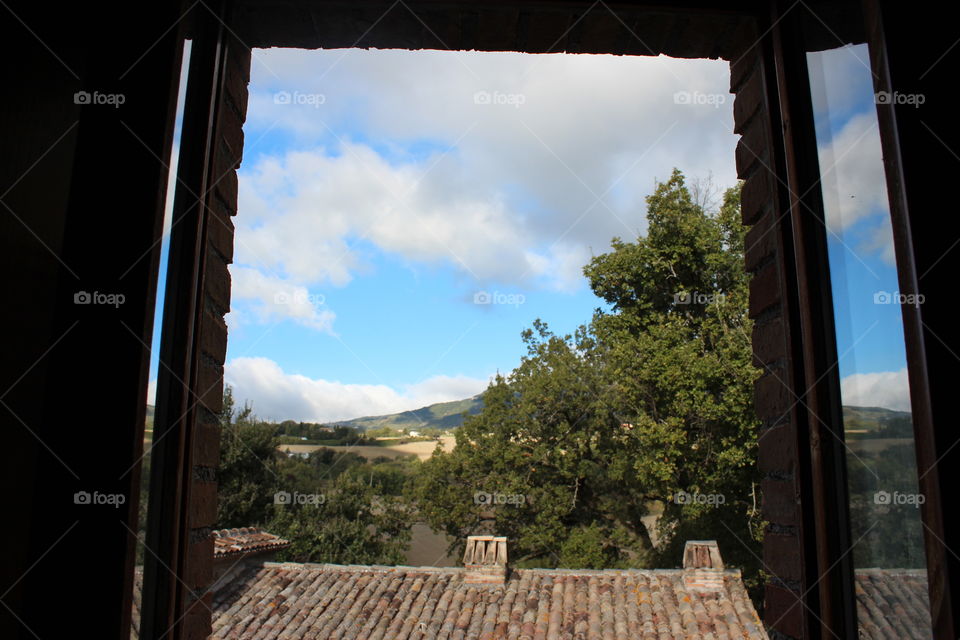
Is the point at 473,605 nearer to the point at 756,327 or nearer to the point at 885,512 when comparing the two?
the point at 756,327

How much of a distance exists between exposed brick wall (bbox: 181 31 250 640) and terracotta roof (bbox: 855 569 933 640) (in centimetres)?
123

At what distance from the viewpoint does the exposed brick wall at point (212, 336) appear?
1.36 meters

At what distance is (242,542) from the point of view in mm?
9539

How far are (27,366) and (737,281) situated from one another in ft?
41.2

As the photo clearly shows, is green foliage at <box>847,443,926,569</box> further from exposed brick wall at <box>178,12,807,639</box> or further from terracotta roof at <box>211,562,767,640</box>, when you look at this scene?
terracotta roof at <box>211,562,767,640</box>

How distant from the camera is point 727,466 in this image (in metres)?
10.9

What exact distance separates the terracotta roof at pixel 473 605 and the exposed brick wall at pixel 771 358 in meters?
6.73

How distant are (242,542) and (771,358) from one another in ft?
31.5

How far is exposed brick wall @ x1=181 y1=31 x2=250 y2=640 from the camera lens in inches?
53.4

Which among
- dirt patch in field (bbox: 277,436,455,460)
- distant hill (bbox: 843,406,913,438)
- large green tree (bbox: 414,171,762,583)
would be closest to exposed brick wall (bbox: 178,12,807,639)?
distant hill (bbox: 843,406,913,438)

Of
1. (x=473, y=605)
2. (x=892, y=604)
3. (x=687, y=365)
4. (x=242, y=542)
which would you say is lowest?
(x=473, y=605)

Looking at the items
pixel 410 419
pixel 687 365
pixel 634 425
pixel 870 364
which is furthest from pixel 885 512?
pixel 410 419

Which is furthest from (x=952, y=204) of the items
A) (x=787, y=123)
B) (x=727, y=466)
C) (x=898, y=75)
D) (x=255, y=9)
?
(x=727, y=466)

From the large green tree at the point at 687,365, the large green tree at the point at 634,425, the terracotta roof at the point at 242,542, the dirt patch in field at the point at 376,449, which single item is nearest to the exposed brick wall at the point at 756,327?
the terracotta roof at the point at 242,542
